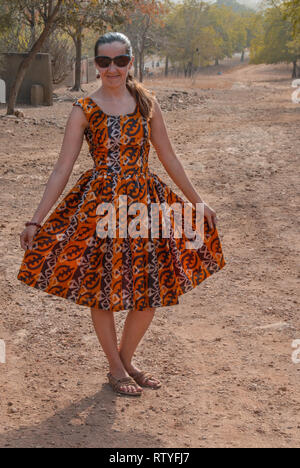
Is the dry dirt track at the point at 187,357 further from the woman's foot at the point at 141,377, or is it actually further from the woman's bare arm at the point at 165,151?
the woman's bare arm at the point at 165,151

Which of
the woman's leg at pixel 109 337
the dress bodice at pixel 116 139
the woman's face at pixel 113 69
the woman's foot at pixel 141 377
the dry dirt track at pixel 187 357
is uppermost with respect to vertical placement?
the woman's face at pixel 113 69

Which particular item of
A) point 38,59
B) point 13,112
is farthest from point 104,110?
point 38,59

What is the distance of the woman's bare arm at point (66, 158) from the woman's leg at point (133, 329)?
70cm

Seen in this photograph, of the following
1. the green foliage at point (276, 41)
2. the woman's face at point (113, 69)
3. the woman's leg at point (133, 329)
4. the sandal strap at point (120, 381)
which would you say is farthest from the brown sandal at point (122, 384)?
the green foliage at point (276, 41)

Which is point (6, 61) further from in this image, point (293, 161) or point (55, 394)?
point (55, 394)

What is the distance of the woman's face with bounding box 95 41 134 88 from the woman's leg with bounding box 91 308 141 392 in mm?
1133

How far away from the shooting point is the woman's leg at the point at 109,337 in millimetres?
3225

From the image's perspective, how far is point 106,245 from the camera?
311 centimetres

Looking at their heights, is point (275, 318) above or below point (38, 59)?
below

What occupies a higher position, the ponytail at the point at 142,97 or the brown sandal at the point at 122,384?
the ponytail at the point at 142,97

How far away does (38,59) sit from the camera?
2006cm

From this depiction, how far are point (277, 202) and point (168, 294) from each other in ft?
17.1

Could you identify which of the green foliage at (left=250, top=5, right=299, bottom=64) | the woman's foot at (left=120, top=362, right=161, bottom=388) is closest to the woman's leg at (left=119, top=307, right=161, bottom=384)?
the woman's foot at (left=120, top=362, right=161, bottom=388)

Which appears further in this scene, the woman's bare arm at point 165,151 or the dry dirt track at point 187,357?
the woman's bare arm at point 165,151
